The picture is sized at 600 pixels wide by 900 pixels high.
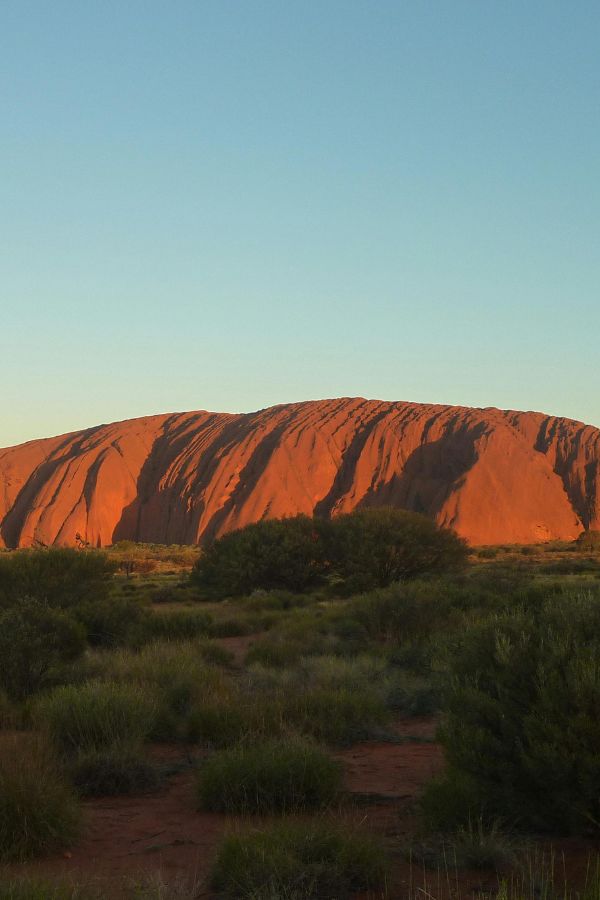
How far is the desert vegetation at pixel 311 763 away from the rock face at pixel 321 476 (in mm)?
47633

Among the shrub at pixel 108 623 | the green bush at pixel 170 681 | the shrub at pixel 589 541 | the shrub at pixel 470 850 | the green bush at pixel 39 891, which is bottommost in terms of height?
the shrub at pixel 589 541

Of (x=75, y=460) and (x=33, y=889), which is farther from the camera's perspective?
(x=75, y=460)

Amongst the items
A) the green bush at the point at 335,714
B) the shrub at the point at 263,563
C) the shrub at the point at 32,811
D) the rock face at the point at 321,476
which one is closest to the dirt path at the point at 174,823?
the shrub at the point at 32,811

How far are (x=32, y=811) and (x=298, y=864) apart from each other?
192 cm

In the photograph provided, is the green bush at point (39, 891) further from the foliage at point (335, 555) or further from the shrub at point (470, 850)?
the foliage at point (335, 555)

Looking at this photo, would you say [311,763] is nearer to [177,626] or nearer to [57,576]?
[177,626]

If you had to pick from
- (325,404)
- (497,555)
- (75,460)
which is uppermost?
(325,404)

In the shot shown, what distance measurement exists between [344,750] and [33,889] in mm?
4621

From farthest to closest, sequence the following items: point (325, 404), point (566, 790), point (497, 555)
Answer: point (325, 404), point (497, 555), point (566, 790)

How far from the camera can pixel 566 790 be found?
500cm

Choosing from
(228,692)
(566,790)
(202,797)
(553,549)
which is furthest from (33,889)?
(553,549)

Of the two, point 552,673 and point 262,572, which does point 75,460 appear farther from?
point 552,673

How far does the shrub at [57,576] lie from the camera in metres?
18.6

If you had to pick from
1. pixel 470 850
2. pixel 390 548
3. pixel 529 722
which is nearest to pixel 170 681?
pixel 470 850
